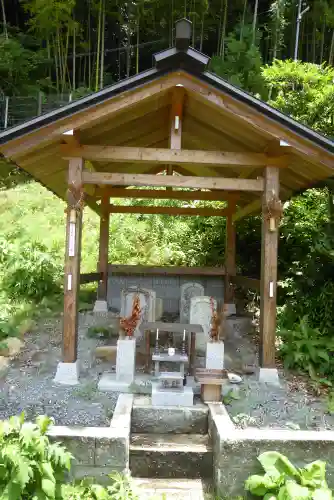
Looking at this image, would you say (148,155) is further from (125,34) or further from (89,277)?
(125,34)

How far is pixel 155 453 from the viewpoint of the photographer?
4641 mm

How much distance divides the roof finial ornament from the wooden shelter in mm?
13

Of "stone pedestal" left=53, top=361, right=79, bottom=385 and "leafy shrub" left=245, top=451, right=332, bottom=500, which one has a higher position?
"stone pedestal" left=53, top=361, right=79, bottom=385

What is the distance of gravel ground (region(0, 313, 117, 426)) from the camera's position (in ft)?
15.9

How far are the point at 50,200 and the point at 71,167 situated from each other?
11.1 m

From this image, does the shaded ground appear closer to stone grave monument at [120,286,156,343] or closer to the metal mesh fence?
stone grave monument at [120,286,156,343]

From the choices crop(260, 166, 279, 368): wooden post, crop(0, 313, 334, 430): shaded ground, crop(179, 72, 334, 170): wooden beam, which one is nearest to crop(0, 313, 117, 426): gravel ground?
crop(0, 313, 334, 430): shaded ground

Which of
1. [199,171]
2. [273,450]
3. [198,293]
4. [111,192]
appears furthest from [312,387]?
[111,192]

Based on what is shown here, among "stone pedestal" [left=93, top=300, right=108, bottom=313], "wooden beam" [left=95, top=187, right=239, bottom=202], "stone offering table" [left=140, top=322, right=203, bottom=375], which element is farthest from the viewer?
"stone pedestal" [left=93, top=300, right=108, bottom=313]

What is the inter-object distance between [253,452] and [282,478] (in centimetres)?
35

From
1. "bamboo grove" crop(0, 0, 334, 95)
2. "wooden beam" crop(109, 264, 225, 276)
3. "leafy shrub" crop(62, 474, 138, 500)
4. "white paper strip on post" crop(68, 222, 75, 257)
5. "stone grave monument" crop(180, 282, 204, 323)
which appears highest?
"bamboo grove" crop(0, 0, 334, 95)

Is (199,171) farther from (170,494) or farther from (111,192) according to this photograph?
(170,494)

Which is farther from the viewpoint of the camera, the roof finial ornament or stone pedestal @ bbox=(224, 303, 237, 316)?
stone pedestal @ bbox=(224, 303, 237, 316)

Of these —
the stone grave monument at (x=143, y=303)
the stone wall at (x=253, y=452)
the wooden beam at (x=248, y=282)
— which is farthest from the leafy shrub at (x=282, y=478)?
the stone grave monument at (x=143, y=303)
